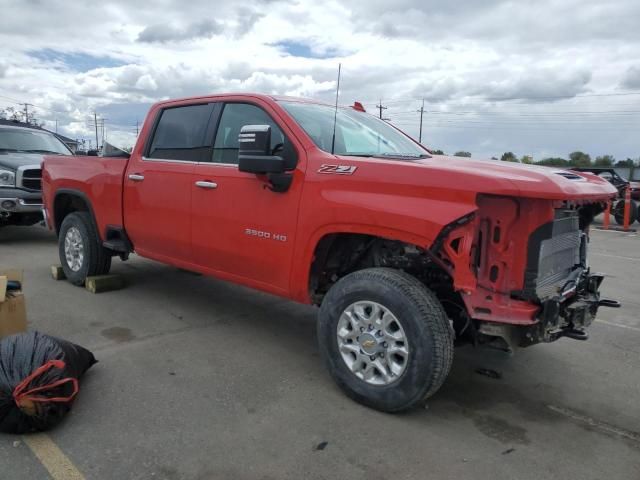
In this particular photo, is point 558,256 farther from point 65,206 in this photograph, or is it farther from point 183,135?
point 65,206

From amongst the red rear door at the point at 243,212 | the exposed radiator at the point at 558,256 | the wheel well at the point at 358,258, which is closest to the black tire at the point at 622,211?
the exposed radiator at the point at 558,256

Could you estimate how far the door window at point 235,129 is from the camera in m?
4.12

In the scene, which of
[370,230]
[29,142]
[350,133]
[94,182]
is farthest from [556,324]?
[29,142]

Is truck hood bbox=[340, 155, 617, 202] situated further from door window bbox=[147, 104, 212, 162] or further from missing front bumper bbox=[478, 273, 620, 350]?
door window bbox=[147, 104, 212, 162]

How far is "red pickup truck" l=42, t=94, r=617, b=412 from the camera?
3.09m

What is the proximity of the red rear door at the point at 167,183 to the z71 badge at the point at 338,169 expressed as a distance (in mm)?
1364

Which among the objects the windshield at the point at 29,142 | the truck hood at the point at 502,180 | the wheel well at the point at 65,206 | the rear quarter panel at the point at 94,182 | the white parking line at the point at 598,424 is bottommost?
the white parking line at the point at 598,424

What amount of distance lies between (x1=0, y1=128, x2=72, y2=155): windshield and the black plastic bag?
310 inches

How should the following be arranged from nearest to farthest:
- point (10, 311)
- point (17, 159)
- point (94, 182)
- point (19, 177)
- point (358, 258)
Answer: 1. point (358, 258)
2. point (10, 311)
3. point (94, 182)
4. point (19, 177)
5. point (17, 159)

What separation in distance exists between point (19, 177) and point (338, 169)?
7290mm

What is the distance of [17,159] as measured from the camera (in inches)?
366

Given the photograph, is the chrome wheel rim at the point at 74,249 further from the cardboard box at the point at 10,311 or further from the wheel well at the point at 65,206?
the cardboard box at the point at 10,311

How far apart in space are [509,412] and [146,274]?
16.0ft

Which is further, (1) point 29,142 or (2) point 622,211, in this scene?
(2) point 622,211
